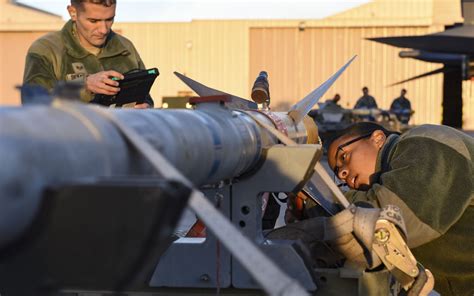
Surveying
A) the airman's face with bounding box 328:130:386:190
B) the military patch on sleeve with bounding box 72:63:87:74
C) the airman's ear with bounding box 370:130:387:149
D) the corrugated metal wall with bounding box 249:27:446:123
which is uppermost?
the military patch on sleeve with bounding box 72:63:87:74

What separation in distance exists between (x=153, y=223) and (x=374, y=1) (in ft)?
133

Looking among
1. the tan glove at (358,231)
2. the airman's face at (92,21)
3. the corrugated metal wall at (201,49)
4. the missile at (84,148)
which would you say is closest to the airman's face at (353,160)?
the tan glove at (358,231)

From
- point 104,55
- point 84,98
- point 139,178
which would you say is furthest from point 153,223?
point 104,55

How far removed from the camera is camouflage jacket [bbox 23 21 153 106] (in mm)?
4738

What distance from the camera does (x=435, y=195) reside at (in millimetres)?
3949

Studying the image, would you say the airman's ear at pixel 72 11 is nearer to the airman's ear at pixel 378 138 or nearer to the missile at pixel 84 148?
the airman's ear at pixel 378 138

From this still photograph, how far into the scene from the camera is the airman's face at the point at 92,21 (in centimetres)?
471

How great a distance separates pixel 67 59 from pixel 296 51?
35.6 meters

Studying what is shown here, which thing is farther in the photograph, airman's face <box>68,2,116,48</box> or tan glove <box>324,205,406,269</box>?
airman's face <box>68,2,116,48</box>

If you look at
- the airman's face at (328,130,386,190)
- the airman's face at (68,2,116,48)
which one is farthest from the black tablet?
the airman's face at (328,130,386,190)

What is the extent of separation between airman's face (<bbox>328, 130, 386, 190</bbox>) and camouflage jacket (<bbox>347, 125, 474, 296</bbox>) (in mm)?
120

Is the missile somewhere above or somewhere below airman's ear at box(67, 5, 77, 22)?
below

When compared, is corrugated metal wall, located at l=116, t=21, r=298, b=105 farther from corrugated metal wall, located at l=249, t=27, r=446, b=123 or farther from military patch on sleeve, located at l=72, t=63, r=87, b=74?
military patch on sleeve, located at l=72, t=63, r=87, b=74

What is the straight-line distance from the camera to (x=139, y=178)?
5.57 ft
